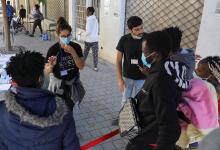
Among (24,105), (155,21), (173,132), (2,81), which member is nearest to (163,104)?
(173,132)

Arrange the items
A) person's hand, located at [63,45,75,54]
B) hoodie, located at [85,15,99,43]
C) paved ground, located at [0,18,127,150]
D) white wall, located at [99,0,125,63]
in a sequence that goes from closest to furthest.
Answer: person's hand, located at [63,45,75,54]
paved ground, located at [0,18,127,150]
hoodie, located at [85,15,99,43]
white wall, located at [99,0,125,63]

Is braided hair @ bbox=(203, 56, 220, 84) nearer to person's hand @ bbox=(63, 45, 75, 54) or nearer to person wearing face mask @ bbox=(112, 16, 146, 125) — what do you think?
person wearing face mask @ bbox=(112, 16, 146, 125)

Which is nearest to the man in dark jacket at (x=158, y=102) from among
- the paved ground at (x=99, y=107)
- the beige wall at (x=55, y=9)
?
the paved ground at (x=99, y=107)

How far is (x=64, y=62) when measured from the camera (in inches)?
131

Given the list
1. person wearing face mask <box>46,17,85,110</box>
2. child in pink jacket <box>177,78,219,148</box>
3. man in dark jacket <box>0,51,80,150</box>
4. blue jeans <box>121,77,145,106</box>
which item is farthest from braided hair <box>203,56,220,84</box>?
person wearing face mask <box>46,17,85,110</box>

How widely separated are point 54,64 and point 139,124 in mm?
1437

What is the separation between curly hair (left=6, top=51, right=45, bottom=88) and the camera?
1.77m

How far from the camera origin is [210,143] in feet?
2.80

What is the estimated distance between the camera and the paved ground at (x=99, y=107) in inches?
159

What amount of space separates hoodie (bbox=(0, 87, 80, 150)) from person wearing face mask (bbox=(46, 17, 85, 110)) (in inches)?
57.8

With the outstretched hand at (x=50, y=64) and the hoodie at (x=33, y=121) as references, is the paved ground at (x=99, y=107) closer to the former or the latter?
the outstretched hand at (x=50, y=64)

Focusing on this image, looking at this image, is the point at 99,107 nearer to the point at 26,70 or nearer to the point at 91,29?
the point at 91,29

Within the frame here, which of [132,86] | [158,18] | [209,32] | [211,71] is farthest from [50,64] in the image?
[158,18]

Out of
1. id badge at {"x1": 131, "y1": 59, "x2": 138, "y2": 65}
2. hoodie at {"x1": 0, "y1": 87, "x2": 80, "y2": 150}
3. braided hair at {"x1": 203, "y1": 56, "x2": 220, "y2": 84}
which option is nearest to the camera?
hoodie at {"x1": 0, "y1": 87, "x2": 80, "y2": 150}
